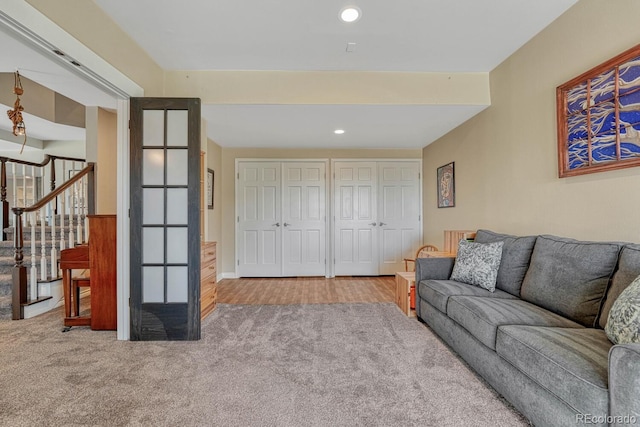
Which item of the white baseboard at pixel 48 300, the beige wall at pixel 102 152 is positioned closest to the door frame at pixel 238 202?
the beige wall at pixel 102 152

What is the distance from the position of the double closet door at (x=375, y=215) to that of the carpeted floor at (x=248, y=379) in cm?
246

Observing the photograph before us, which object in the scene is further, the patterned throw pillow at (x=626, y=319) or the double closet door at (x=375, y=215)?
the double closet door at (x=375, y=215)

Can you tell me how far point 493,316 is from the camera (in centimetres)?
184

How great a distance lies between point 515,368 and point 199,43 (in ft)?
10.9

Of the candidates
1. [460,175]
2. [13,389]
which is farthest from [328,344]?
[460,175]

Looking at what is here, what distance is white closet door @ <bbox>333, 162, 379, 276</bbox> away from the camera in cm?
533

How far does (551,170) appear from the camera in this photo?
245 centimetres

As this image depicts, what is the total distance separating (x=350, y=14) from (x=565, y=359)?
2.49m

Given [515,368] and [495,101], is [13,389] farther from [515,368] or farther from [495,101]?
[495,101]

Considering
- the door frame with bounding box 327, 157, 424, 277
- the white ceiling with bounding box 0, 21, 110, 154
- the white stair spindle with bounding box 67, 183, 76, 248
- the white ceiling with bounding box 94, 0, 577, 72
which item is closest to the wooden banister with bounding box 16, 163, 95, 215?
the white stair spindle with bounding box 67, 183, 76, 248

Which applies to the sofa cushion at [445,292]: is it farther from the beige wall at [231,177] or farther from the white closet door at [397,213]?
the beige wall at [231,177]

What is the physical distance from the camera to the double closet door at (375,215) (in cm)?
533

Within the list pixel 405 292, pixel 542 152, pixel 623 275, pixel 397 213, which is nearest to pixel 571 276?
pixel 623 275

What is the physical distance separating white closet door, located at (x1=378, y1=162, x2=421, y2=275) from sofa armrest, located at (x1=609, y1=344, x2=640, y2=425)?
14.1 ft
